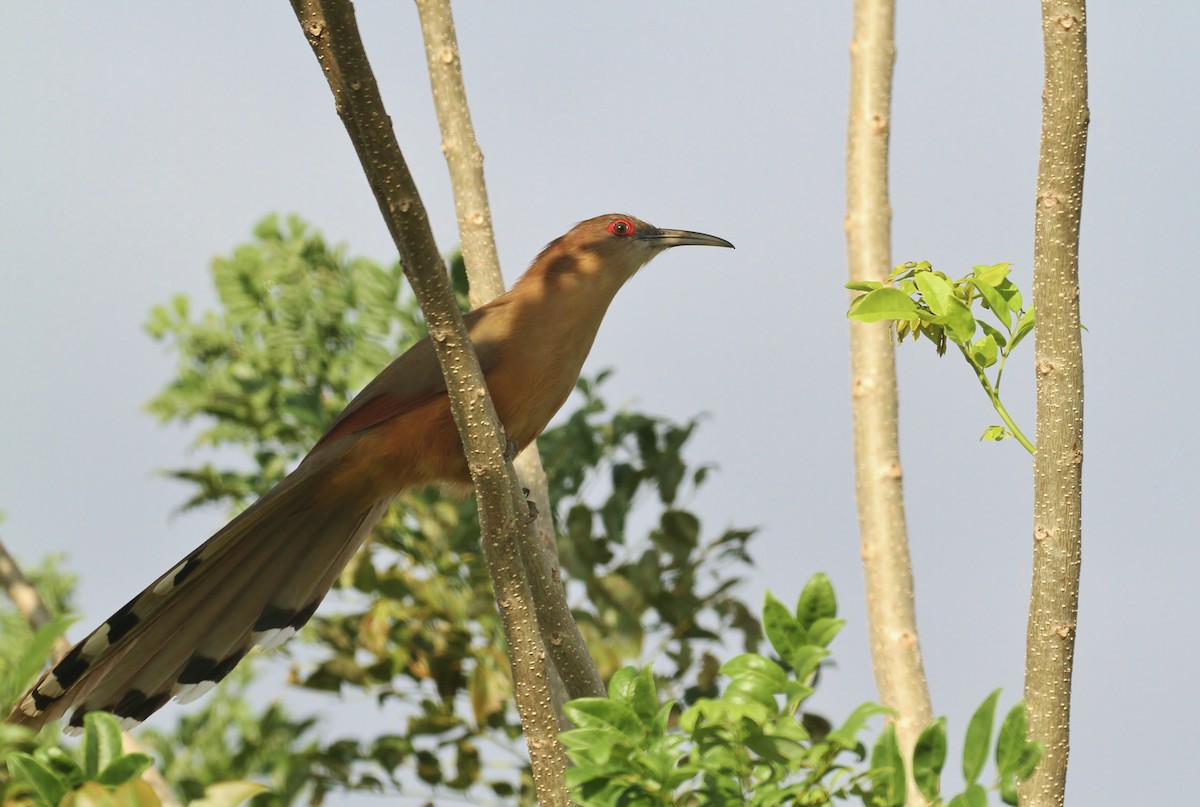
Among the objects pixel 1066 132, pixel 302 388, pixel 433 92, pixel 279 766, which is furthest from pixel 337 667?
pixel 1066 132

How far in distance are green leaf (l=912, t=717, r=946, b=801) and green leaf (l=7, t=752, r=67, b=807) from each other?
1.19m

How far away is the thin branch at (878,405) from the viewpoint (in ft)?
11.9

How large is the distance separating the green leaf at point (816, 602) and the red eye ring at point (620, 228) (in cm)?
291

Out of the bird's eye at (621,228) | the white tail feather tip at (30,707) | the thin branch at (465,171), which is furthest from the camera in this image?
the bird's eye at (621,228)

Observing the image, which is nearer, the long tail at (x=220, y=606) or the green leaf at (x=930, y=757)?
the green leaf at (x=930, y=757)

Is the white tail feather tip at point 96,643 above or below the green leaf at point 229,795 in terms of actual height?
above

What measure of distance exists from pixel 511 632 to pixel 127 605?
4.46 ft

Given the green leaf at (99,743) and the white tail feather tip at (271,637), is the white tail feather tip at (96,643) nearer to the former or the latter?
the white tail feather tip at (271,637)

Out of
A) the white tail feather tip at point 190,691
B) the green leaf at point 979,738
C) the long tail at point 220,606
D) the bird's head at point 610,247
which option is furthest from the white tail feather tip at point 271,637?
the green leaf at point 979,738

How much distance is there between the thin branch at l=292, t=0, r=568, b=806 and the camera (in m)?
2.17

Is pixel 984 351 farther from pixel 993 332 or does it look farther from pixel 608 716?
pixel 608 716

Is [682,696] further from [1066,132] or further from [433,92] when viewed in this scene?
[1066,132]

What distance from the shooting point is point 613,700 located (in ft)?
5.85

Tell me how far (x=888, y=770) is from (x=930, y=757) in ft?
0.27
